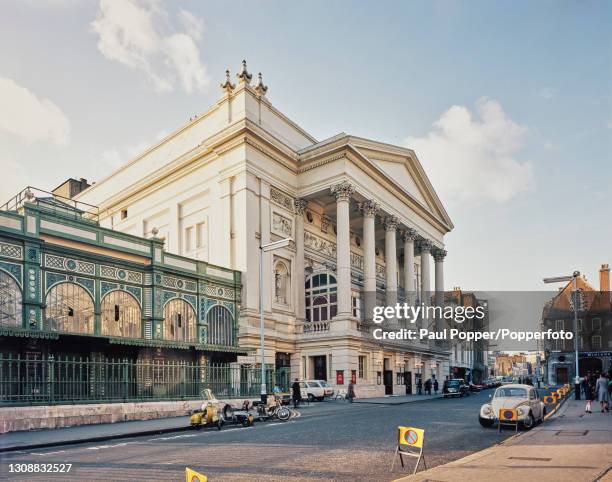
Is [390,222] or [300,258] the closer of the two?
[300,258]

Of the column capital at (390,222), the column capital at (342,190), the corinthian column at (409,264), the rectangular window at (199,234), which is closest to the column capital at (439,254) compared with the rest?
the corinthian column at (409,264)

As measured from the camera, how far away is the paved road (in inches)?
412

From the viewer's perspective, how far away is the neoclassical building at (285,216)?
130 feet

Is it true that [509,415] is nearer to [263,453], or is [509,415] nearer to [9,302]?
[263,453]

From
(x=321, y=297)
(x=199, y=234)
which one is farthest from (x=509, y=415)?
(x=199, y=234)

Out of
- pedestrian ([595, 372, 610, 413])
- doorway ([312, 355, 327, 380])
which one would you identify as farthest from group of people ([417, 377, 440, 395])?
pedestrian ([595, 372, 610, 413])

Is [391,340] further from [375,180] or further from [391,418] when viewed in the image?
[391,418]

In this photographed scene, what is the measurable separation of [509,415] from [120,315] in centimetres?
1945

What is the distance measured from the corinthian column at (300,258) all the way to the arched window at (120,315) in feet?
48.8

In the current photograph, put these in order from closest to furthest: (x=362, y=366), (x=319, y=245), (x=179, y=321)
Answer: (x=179, y=321) → (x=362, y=366) → (x=319, y=245)

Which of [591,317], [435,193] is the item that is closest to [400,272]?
[435,193]

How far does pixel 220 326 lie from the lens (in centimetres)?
3578

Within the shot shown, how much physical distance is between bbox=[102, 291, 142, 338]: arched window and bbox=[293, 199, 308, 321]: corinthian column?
14.9 meters

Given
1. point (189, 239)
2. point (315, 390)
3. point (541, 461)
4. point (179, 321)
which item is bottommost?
point (315, 390)
